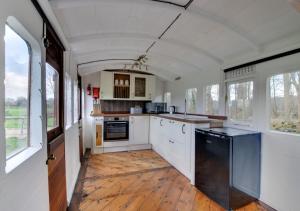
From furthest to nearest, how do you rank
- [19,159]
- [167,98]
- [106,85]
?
[167,98]
[106,85]
[19,159]

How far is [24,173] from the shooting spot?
948mm

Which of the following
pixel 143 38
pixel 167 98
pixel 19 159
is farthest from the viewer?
pixel 167 98

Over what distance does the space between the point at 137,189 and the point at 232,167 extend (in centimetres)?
141

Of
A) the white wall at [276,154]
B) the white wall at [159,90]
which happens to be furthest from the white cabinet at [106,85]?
the white wall at [276,154]

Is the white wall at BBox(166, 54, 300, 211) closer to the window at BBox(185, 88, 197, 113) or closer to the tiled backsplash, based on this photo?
the window at BBox(185, 88, 197, 113)

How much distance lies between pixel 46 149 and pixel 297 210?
8.66 feet

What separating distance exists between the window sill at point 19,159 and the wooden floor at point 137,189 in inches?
52.1

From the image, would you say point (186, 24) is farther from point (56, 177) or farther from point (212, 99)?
point (56, 177)

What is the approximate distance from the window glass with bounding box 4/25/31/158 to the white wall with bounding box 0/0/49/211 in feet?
0.35

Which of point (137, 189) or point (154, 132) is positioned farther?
point (154, 132)

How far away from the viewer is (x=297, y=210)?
1.80 metres

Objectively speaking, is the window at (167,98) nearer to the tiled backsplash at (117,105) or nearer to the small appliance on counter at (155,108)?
the small appliance on counter at (155,108)

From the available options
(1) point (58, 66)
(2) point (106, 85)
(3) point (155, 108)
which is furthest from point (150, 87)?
(1) point (58, 66)

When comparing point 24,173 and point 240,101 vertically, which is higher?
point 240,101
